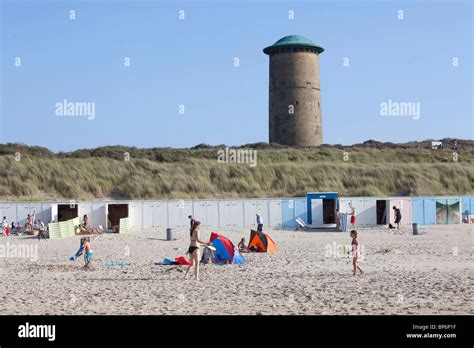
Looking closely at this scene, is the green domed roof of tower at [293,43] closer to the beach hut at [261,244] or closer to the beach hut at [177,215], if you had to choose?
the beach hut at [177,215]

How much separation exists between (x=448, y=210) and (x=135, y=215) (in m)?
15.9

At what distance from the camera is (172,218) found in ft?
97.6

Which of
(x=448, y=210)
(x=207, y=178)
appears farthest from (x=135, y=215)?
(x=448, y=210)

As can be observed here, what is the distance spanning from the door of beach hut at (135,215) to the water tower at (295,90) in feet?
86.1

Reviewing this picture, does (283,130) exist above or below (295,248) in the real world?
above

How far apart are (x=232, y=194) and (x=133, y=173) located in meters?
6.68

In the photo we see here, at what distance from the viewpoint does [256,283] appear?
1284 centimetres

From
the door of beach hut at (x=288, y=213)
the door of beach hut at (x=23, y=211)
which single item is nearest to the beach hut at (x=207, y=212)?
the door of beach hut at (x=288, y=213)

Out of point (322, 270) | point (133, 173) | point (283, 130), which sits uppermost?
point (283, 130)

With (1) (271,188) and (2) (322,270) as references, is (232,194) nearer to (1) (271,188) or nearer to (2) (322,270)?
(1) (271,188)

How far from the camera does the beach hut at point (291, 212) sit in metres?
30.5

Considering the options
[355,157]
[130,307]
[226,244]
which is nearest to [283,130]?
[355,157]

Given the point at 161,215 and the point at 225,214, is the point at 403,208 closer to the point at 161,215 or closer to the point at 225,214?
the point at 225,214
